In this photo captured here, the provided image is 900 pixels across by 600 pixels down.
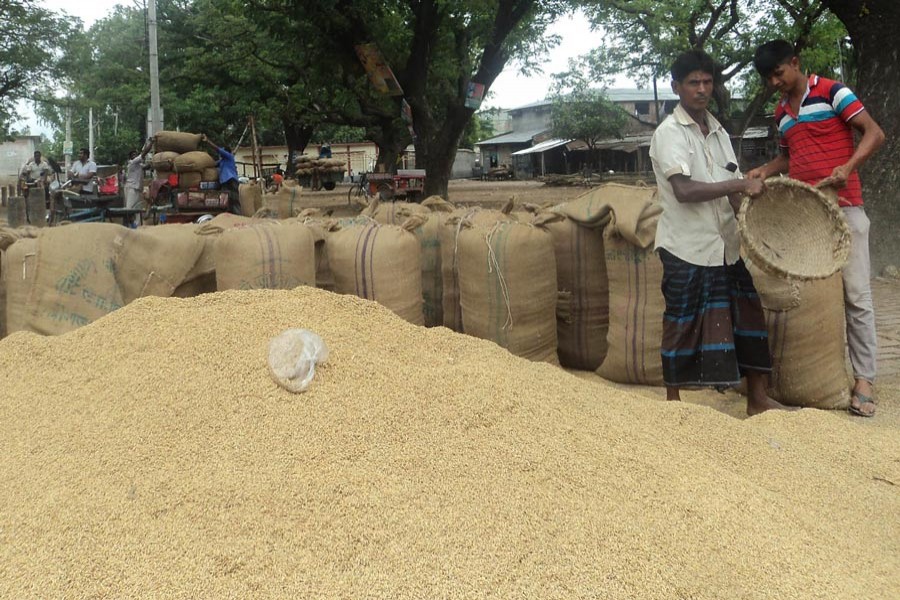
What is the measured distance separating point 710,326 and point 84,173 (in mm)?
11761

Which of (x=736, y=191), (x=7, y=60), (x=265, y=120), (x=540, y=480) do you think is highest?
(x=7, y=60)

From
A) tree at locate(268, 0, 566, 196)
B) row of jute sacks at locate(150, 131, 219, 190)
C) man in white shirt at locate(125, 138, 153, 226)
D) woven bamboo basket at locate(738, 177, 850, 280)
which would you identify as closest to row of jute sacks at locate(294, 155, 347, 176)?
tree at locate(268, 0, 566, 196)

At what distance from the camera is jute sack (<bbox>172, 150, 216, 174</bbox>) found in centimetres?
887

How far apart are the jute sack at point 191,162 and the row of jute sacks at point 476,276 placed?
5.27 metres

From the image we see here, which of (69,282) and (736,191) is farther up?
(736,191)

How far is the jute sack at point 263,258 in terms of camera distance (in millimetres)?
3268

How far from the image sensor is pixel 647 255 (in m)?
3.44

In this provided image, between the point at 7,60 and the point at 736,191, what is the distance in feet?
70.6

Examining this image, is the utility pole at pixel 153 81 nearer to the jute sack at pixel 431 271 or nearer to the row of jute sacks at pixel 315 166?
the row of jute sacks at pixel 315 166

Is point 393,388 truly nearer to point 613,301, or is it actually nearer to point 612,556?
point 612,556

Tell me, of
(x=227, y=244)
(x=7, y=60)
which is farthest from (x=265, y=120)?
(x=227, y=244)

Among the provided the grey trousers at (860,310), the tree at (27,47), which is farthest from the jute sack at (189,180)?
the tree at (27,47)

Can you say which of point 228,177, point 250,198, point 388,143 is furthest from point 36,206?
point 388,143

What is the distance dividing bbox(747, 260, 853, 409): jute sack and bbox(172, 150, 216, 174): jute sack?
23.2ft
